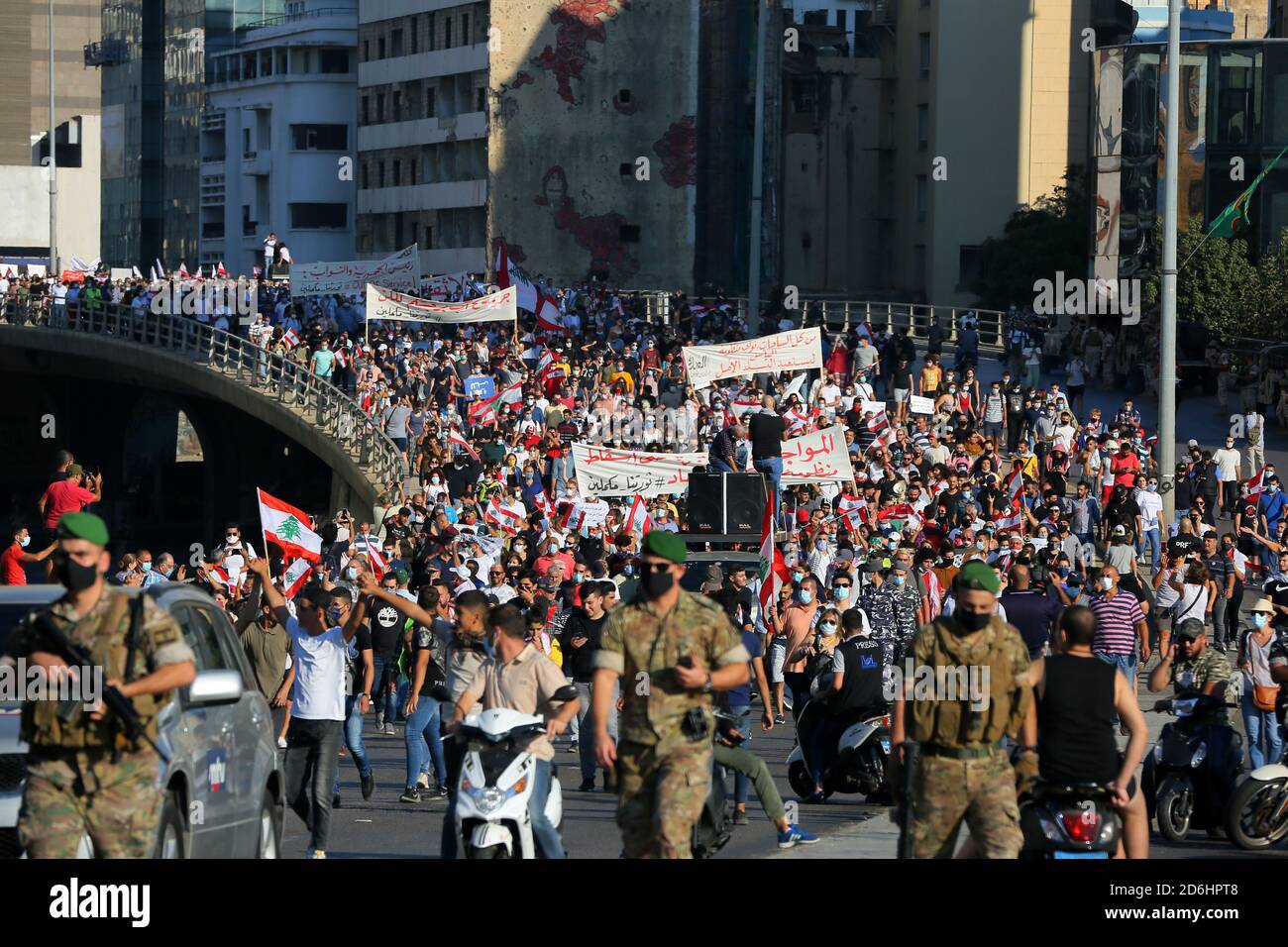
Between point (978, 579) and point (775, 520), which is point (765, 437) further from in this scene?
A: point (978, 579)

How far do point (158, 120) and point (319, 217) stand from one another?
71.5 ft

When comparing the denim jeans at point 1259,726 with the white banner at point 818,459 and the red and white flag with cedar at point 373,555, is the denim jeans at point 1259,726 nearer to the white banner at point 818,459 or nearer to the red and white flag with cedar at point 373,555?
the red and white flag with cedar at point 373,555

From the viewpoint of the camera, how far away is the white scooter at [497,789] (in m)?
10.4

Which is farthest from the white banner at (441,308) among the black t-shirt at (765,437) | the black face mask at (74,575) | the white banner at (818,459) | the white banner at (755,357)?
the black face mask at (74,575)

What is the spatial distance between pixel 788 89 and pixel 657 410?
51.1 meters

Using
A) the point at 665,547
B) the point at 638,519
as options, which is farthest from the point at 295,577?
the point at 665,547

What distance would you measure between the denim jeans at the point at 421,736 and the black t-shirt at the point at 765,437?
12.8 metres

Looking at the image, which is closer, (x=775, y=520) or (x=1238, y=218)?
(x=775, y=520)

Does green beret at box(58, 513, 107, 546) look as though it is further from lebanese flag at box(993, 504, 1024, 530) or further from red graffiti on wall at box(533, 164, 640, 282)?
red graffiti on wall at box(533, 164, 640, 282)

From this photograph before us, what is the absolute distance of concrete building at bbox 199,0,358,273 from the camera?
104m

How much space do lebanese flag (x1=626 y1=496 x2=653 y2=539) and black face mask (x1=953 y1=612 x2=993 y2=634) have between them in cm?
1780

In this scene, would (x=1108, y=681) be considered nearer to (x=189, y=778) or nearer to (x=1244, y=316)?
(x=189, y=778)

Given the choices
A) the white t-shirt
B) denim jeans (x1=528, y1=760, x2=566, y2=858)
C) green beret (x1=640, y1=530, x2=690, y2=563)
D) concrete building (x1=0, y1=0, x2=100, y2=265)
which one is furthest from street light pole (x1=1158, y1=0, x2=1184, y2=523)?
concrete building (x1=0, y1=0, x2=100, y2=265)

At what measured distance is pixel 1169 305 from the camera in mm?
30156
